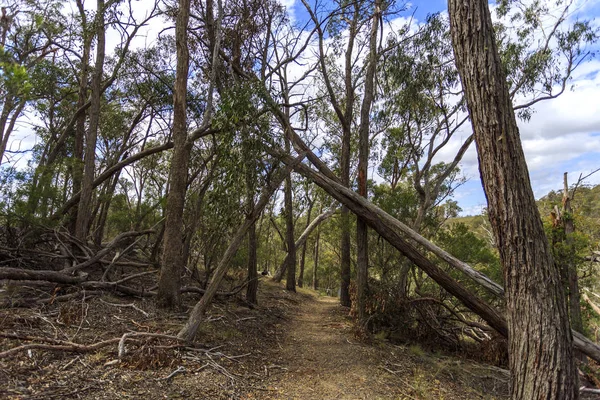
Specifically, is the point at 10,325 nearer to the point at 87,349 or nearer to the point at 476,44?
the point at 87,349

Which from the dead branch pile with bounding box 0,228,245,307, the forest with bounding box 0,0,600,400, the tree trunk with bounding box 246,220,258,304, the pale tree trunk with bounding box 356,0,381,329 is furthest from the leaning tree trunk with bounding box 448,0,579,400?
the tree trunk with bounding box 246,220,258,304

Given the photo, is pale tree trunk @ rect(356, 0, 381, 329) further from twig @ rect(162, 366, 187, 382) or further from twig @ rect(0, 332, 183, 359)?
twig @ rect(0, 332, 183, 359)

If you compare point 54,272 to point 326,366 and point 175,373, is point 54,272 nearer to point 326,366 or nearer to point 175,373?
point 175,373

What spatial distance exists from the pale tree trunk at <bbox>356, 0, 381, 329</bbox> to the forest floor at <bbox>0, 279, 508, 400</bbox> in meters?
0.71

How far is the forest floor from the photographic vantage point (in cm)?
356

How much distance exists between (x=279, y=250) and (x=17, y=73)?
24462 mm

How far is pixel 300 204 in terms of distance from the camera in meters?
20.9

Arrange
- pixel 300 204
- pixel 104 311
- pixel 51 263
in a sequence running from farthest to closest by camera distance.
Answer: pixel 300 204 → pixel 51 263 → pixel 104 311

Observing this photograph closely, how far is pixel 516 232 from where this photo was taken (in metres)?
3.41

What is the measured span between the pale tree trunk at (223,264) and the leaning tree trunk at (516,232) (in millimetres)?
3137

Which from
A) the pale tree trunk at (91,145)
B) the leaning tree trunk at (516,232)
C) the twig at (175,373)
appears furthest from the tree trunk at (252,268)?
the leaning tree trunk at (516,232)

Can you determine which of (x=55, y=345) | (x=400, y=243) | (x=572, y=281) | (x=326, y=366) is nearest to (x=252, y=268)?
(x=400, y=243)

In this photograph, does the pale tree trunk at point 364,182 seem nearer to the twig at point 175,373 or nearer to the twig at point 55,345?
the twig at point 175,373

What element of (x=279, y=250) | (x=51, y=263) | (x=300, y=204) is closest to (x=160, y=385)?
(x=51, y=263)
